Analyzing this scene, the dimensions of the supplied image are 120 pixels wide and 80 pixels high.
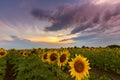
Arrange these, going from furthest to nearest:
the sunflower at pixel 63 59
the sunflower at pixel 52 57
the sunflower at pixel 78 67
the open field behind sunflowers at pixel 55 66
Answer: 1. the sunflower at pixel 52 57
2. the sunflower at pixel 63 59
3. the open field behind sunflowers at pixel 55 66
4. the sunflower at pixel 78 67

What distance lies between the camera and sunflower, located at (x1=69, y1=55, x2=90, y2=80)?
787cm

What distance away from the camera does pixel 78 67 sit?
8.02 m

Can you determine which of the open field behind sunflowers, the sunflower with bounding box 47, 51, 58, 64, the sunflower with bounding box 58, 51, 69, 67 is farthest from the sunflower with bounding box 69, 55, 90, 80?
the sunflower with bounding box 47, 51, 58, 64

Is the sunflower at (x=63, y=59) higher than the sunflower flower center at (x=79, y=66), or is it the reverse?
the sunflower at (x=63, y=59)

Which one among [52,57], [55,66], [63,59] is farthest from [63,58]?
[52,57]

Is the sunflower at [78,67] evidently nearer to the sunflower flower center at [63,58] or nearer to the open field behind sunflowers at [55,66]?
the open field behind sunflowers at [55,66]

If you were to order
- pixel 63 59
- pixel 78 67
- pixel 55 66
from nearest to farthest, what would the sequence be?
pixel 78 67 < pixel 63 59 < pixel 55 66

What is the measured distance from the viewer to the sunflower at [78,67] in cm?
787

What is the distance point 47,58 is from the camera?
12.0m

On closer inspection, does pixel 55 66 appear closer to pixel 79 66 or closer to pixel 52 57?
pixel 52 57

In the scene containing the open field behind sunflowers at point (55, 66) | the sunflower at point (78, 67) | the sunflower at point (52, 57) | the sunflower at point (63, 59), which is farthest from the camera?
the sunflower at point (52, 57)

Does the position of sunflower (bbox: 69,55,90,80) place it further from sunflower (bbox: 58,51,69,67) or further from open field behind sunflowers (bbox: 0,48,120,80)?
sunflower (bbox: 58,51,69,67)

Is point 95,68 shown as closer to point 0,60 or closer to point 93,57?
point 93,57

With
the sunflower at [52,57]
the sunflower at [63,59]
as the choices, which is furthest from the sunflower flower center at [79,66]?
the sunflower at [52,57]
